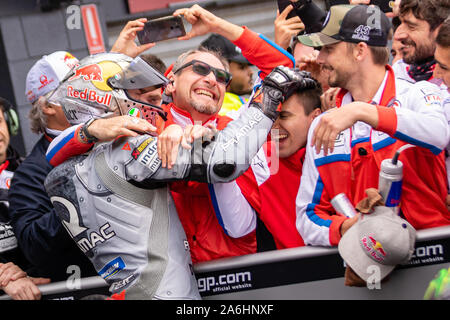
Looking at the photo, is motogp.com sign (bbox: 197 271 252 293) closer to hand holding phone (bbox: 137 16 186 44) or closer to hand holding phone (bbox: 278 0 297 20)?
hand holding phone (bbox: 137 16 186 44)

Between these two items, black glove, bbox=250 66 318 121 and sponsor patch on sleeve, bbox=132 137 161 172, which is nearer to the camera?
sponsor patch on sleeve, bbox=132 137 161 172

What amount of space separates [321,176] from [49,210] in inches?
58.6

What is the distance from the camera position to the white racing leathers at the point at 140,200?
274 centimetres

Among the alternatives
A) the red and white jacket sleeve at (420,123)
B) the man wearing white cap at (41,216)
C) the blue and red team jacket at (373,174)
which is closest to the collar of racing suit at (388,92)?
the blue and red team jacket at (373,174)

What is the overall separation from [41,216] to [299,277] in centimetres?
140

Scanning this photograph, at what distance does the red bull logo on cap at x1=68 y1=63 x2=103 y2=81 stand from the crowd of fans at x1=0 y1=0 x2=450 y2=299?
1 centimetres

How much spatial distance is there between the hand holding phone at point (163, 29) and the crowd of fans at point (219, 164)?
0.22ft

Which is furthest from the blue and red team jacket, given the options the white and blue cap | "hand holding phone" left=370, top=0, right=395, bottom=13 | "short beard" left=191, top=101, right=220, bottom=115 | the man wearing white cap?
the white and blue cap

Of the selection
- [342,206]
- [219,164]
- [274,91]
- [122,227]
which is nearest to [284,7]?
→ [274,91]

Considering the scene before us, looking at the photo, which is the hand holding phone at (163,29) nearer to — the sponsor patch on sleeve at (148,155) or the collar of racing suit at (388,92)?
the sponsor patch on sleeve at (148,155)

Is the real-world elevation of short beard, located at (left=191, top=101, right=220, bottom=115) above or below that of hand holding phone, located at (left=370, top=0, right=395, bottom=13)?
below

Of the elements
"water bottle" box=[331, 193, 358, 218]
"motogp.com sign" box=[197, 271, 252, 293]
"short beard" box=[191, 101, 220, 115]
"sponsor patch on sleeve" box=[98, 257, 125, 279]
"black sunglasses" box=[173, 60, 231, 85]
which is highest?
"black sunglasses" box=[173, 60, 231, 85]

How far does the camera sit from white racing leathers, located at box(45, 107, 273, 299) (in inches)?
108
